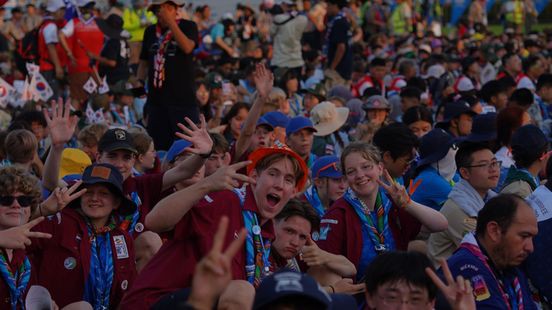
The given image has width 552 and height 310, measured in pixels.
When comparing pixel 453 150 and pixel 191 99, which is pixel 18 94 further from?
pixel 453 150

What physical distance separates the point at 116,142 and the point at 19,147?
5.01 ft

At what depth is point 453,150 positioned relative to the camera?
330 inches

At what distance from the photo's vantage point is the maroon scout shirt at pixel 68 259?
6.32 m

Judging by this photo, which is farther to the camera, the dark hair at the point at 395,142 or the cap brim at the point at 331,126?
the cap brim at the point at 331,126

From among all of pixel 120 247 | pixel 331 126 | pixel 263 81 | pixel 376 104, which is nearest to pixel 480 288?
pixel 120 247

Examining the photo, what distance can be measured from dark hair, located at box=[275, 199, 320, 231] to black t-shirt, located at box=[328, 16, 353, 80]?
11772 mm

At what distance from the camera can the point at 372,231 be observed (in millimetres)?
6723

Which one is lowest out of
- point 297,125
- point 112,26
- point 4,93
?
point 4,93

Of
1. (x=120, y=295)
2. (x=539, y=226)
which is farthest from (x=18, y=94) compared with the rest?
(x=539, y=226)

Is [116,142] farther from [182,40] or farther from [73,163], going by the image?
[182,40]

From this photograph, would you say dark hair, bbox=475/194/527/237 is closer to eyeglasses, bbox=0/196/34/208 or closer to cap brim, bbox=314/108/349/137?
eyeglasses, bbox=0/196/34/208

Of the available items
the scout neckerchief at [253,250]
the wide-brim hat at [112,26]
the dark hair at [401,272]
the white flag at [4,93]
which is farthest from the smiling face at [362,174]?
the wide-brim hat at [112,26]

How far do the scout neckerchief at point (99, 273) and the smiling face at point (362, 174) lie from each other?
1.60 meters

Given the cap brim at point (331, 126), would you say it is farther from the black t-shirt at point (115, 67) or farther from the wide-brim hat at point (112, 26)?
the wide-brim hat at point (112, 26)
